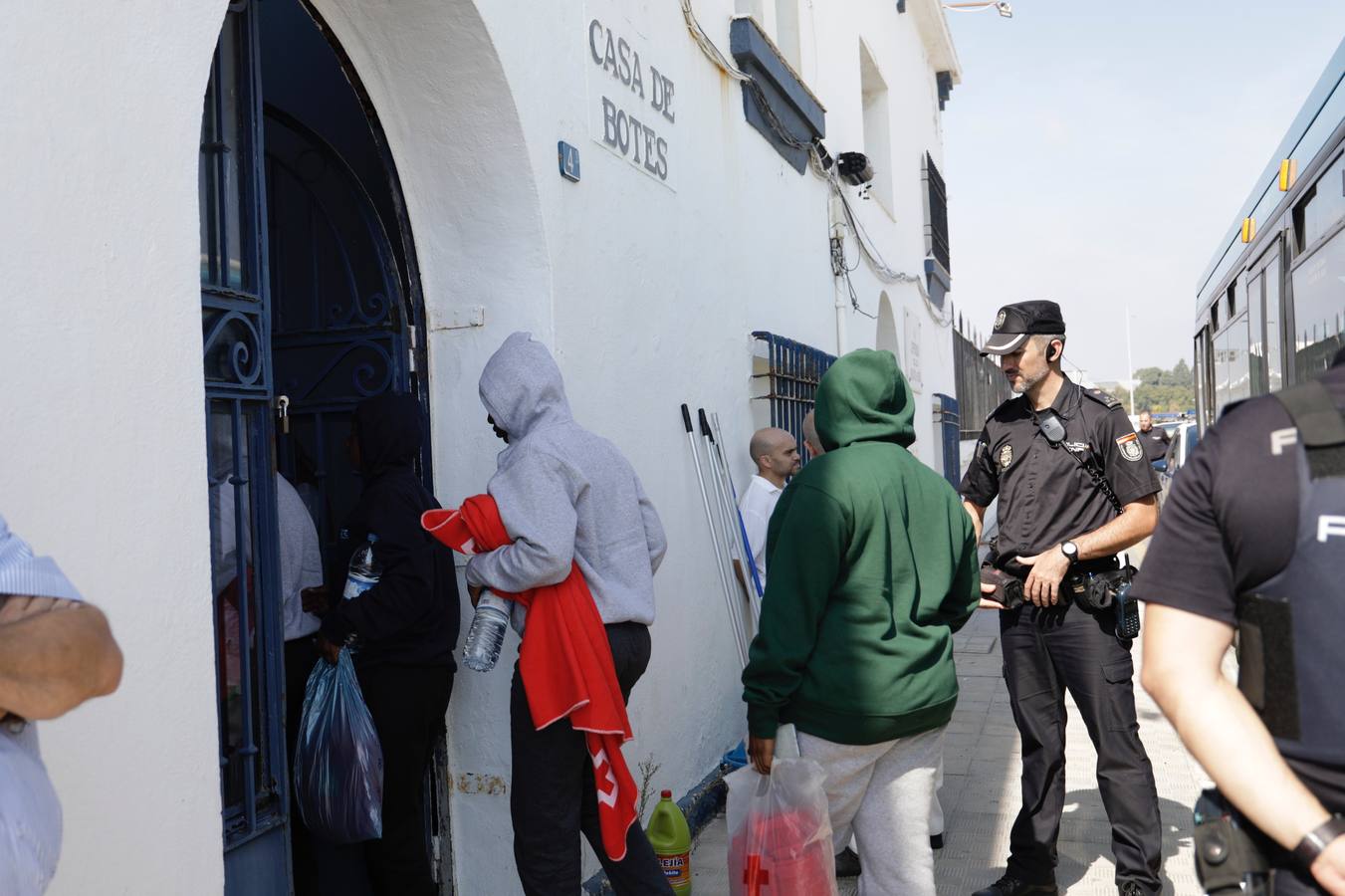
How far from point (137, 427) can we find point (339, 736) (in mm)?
1434

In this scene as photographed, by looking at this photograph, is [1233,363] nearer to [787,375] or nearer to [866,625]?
[787,375]

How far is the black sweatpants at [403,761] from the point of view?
11.3ft

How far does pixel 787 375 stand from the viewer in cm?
650

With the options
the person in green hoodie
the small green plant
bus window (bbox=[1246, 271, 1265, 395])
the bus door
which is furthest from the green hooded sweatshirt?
bus window (bbox=[1246, 271, 1265, 395])

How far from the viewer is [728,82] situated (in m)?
5.88

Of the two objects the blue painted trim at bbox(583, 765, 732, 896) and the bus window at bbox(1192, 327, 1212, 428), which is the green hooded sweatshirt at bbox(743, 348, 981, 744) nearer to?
the blue painted trim at bbox(583, 765, 732, 896)

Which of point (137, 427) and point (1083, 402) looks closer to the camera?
point (137, 427)

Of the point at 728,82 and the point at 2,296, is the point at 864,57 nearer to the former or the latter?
the point at 728,82

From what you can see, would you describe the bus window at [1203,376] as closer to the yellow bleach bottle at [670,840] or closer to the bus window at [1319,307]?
the bus window at [1319,307]

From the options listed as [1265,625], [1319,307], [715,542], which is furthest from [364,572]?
[1319,307]

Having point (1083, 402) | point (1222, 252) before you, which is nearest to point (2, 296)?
point (1083, 402)

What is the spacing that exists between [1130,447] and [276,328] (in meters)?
2.88

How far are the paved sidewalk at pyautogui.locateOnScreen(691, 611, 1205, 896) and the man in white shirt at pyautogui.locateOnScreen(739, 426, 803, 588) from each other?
1.23 m

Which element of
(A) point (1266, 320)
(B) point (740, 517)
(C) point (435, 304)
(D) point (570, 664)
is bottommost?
(D) point (570, 664)
